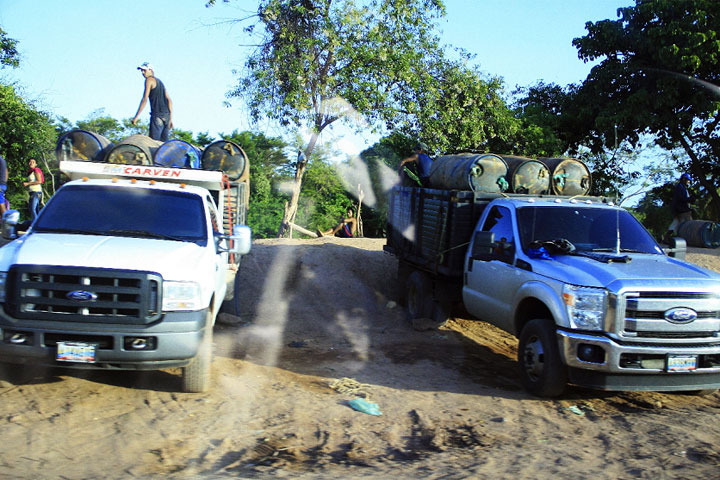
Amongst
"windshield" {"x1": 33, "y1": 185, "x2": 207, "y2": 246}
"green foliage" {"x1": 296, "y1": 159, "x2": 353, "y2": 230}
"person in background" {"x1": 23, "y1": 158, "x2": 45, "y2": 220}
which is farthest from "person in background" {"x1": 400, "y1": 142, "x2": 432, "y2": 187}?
"green foliage" {"x1": 296, "y1": 159, "x2": 353, "y2": 230}

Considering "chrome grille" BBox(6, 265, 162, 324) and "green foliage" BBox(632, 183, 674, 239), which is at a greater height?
"green foliage" BBox(632, 183, 674, 239)

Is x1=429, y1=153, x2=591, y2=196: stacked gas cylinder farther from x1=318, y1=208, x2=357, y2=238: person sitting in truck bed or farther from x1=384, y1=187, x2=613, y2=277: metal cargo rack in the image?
x1=318, y1=208, x2=357, y2=238: person sitting in truck bed

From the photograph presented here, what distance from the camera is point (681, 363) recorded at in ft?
18.4

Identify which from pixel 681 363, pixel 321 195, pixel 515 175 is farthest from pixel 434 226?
pixel 321 195

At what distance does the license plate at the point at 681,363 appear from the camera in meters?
5.60

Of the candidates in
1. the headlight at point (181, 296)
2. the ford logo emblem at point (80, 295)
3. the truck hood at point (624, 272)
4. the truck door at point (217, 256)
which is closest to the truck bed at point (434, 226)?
the truck hood at point (624, 272)

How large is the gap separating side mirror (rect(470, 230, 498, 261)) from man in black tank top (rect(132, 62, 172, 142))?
5973 millimetres

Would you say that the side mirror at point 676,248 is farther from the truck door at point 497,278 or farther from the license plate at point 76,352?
the license plate at point 76,352

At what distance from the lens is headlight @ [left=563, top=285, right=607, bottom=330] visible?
18.6ft

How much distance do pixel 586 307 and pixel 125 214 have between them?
4.42 m

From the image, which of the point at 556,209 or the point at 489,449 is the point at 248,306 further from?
the point at 489,449

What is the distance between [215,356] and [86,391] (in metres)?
1.98

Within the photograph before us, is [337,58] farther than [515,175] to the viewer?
Yes

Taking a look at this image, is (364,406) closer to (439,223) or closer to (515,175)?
(439,223)
